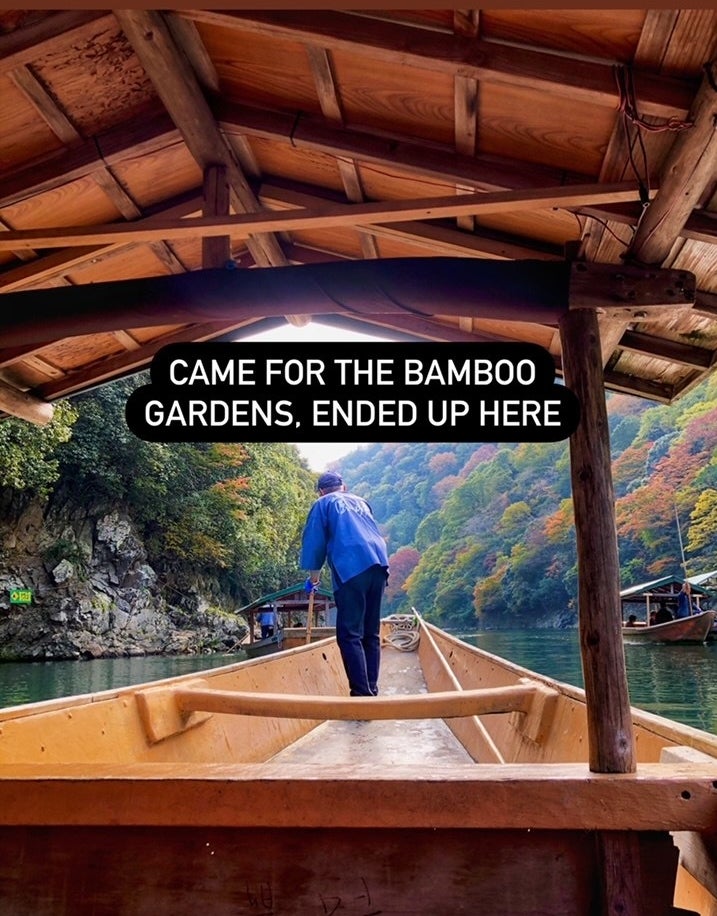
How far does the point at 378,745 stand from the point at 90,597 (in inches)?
766

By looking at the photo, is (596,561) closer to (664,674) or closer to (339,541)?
(339,541)

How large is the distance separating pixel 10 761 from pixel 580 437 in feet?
6.45

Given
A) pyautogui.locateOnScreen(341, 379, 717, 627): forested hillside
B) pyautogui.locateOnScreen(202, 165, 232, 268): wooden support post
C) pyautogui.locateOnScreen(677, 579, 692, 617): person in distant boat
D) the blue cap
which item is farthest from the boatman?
pyautogui.locateOnScreen(341, 379, 717, 627): forested hillside

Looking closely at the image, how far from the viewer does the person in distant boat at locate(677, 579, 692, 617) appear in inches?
932

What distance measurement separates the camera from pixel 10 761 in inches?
83.5

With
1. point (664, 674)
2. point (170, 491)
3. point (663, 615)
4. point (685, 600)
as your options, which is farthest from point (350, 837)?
point (663, 615)

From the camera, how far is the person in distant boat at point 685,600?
2367cm

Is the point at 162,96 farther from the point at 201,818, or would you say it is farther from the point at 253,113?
the point at 201,818

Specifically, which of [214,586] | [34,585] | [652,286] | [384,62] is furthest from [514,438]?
[214,586]

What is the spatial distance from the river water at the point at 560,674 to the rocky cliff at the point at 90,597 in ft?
2.86

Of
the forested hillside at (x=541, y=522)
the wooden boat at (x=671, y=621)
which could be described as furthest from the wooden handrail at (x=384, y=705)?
the forested hillside at (x=541, y=522)

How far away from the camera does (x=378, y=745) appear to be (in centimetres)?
345

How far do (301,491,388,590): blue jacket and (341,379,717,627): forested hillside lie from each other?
101 feet

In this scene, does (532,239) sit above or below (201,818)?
above
